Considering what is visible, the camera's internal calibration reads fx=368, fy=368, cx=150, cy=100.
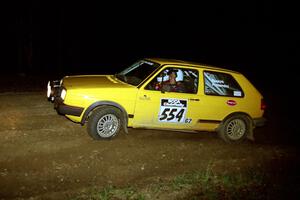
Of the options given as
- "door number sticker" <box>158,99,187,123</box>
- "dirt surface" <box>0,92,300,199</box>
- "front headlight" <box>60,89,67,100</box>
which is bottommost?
"dirt surface" <box>0,92,300,199</box>

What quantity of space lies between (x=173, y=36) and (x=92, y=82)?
969 inches

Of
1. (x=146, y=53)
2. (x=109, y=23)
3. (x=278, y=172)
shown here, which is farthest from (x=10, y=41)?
(x=278, y=172)

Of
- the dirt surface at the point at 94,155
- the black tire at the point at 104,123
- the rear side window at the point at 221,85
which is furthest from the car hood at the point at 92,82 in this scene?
the rear side window at the point at 221,85

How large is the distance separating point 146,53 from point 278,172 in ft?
80.1

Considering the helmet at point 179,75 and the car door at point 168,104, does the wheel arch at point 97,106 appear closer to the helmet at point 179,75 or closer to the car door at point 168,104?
the car door at point 168,104

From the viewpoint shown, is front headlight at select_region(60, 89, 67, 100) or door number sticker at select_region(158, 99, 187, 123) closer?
front headlight at select_region(60, 89, 67, 100)

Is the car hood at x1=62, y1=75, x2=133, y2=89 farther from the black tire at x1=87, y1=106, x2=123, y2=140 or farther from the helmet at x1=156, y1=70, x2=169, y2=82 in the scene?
the helmet at x1=156, y1=70, x2=169, y2=82

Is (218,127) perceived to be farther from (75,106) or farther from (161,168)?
(75,106)

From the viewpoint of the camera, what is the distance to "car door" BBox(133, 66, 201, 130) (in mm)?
7879

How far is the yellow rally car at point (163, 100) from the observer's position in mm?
7625

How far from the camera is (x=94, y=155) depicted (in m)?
7.18

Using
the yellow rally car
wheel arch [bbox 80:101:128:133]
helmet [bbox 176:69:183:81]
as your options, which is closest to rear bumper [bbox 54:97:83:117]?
the yellow rally car

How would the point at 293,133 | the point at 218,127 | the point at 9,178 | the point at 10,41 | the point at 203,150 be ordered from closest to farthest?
1. the point at 9,178
2. the point at 203,150
3. the point at 218,127
4. the point at 293,133
5. the point at 10,41

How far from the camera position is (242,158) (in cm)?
800
